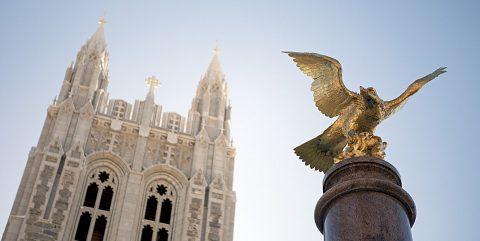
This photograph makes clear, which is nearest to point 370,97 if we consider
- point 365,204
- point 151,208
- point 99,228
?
point 365,204

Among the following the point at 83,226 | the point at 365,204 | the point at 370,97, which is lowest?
the point at 365,204

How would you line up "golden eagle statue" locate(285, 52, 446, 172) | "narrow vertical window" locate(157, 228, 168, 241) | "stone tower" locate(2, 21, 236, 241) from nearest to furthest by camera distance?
"golden eagle statue" locate(285, 52, 446, 172)
"stone tower" locate(2, 21, 236, 241)
"narrow vertical window" locate(157, 228, 168, 241)

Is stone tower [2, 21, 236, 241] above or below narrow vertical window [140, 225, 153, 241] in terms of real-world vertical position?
above

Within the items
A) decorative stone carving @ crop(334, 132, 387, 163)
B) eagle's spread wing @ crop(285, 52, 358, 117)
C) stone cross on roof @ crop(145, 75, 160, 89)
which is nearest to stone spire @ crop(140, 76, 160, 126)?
stone cross on roof @ crop(145, 75, 160, 89)

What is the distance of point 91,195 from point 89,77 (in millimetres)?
8730

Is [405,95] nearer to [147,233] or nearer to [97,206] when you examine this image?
[147,233]

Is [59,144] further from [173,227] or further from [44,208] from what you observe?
[173,227]

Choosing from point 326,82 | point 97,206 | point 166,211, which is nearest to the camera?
point 326,82

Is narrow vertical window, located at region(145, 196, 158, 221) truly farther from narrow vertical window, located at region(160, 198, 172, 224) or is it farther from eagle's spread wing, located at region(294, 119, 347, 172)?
eagle's spread wing, located at region(294, 119, 347, 172)

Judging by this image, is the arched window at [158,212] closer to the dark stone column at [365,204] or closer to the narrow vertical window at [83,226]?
the narrow vertical window at [83,226]

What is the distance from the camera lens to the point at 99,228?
111 ft

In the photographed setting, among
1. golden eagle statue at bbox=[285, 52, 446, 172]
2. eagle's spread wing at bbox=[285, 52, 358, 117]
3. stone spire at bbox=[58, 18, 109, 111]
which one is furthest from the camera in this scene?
stone spire at bbox=[58, 18, 109, 111]

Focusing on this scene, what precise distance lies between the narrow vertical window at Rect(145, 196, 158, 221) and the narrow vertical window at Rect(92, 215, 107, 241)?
2.17 m

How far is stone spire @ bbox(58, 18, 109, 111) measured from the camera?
1567 inches
